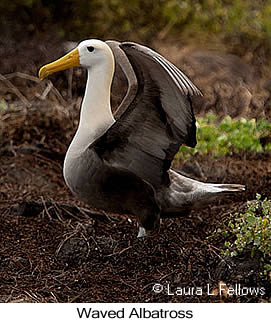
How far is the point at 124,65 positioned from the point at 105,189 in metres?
0.73

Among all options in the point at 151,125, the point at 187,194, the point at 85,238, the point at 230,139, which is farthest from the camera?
the point at 230,139

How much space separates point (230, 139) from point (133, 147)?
213cm

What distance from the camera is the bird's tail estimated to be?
Result: 3.53 meters

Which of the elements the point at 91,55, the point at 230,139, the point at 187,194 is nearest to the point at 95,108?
the point at 91,55

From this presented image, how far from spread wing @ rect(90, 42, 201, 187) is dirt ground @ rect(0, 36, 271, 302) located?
433mm

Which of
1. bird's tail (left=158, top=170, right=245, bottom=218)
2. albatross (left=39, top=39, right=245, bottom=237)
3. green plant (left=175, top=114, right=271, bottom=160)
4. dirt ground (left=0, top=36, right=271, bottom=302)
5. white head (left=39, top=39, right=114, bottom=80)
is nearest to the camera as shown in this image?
dirt ground (left=0, top=36, right=271, bottom=302)

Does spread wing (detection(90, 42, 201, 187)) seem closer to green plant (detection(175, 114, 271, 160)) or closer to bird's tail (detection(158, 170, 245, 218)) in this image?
bird's tail (detection(158, 170, 245, 218))

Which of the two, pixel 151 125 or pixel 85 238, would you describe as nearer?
pixel 151 125

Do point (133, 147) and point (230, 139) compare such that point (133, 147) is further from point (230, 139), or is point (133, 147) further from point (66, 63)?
point (230, 139)

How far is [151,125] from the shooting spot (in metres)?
3.26

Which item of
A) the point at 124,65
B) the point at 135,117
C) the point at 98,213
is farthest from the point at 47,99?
the point at 135,117

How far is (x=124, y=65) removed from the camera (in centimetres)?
361

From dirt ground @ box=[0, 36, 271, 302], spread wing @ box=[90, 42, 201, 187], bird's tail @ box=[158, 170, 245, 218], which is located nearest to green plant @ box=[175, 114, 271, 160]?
dirt ground @ box=[0, 36, 271, 302]
